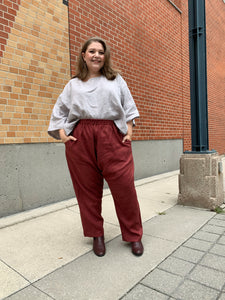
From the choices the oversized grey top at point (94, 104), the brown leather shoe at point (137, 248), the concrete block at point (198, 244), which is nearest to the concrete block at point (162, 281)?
the brown leather shoe at point (137, 248)

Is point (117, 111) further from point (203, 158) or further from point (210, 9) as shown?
point (210, 9)

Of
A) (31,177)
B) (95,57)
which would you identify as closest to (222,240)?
(95,57)

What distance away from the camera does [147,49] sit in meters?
5.88

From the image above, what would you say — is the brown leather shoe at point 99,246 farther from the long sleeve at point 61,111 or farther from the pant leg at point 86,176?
the long sleeve at point 61,111

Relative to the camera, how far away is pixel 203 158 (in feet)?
10.8

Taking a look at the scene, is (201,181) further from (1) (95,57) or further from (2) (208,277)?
(1) (95,57)

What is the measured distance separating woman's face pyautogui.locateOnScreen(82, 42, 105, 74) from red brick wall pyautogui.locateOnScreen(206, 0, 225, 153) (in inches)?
324

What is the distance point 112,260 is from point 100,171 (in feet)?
2.48

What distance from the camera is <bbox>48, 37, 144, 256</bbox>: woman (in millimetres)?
2047

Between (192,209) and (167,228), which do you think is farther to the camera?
(192,209)

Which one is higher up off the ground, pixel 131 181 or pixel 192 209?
pixel 131 181

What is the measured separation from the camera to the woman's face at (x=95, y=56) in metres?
2.09

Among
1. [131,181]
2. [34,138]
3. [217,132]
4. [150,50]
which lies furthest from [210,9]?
[131,181]

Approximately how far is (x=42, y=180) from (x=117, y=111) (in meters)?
2.00
